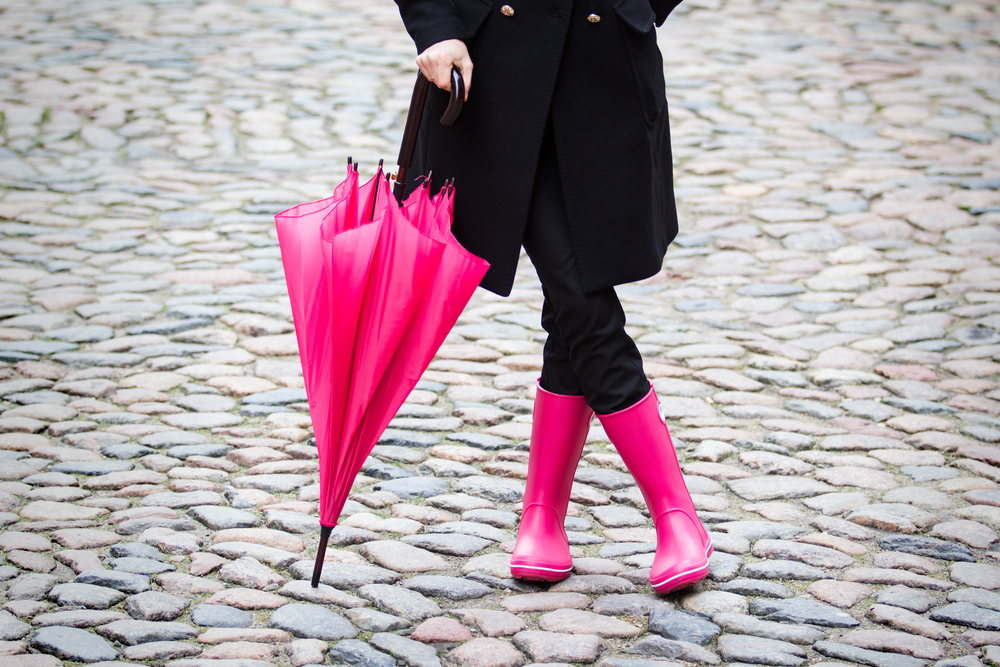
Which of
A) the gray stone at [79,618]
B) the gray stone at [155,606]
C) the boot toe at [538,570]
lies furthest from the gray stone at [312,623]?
the boot toe at [538,570]

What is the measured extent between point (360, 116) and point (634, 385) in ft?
17.8

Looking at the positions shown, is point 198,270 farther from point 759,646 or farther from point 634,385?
point 759,646

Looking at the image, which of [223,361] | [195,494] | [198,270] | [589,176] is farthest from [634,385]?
[198,270]

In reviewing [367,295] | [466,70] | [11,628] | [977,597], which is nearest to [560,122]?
[466,70]

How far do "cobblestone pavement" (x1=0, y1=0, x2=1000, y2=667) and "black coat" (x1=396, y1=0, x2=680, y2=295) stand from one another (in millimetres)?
894

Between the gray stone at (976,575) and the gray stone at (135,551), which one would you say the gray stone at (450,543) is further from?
the gray stone at (976,575)

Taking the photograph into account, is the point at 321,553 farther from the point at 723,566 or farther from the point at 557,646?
the point at 723,566

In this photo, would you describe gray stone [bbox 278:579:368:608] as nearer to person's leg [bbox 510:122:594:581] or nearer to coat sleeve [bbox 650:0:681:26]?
person's leg [bbox 510:122:594:581]

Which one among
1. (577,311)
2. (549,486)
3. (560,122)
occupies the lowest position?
(549,486)

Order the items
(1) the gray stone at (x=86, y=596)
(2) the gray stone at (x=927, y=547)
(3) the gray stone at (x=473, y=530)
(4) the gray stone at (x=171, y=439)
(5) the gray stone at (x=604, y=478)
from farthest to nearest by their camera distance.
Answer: (4) the gray stone at (x=171, y=439)
(5) the gray stone at (x=604, y=478)
(3) the gray stone at (x=473, y=530)
(2) the gray stone at (x=927, y=547)
(1) the gray stone at (x=86, y=596)

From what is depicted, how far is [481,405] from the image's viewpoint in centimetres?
389

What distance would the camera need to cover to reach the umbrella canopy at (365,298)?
7.49 feet

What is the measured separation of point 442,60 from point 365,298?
0.56m

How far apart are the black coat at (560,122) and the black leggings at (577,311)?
0.13ft
